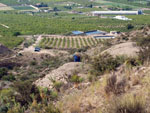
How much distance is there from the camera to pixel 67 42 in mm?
40531

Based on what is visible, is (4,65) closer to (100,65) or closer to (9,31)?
(100,65)

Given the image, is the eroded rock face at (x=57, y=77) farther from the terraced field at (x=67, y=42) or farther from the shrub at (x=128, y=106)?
the terraced field at (x=67, y=42)

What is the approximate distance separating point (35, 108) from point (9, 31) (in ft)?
155

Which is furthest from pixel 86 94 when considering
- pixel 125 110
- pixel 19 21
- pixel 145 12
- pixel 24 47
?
pixel 145 12

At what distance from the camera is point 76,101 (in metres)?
5.43

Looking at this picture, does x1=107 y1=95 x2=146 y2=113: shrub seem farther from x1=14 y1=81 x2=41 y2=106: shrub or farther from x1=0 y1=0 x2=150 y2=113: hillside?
x1=14 y1=81 x2=41 y2=106: shrub

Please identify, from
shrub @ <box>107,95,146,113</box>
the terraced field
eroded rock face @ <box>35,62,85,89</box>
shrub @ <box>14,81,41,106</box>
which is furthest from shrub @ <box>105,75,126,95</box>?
the terraced field

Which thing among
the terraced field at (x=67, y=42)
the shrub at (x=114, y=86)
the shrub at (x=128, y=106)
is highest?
the shrub at (x=128, y=106)

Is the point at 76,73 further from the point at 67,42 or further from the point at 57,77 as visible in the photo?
the point at 67,42

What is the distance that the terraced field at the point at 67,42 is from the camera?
38031mm

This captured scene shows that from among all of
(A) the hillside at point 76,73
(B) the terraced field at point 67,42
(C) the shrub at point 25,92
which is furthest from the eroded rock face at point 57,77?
(B) the terraced field at point 67,42

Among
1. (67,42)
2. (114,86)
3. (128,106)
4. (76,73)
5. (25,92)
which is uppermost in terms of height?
(128,106)

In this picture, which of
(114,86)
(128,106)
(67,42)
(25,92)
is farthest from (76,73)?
(67,42)

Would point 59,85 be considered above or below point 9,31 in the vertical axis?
above
